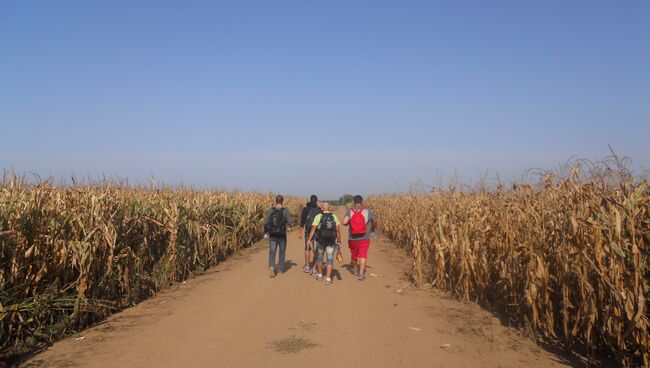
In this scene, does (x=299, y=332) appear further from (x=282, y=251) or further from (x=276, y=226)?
(x=282, y=251)

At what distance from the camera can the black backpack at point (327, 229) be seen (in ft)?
32.9

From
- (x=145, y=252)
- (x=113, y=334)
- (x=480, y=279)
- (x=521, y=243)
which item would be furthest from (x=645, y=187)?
(x=145, y=252)

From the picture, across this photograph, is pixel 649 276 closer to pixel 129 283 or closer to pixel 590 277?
pixel 590 277

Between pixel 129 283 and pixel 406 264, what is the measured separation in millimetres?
8098

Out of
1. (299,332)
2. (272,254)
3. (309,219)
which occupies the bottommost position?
(299,332)

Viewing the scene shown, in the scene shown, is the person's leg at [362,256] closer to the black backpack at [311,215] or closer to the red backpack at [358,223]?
the red backpack at [358,223]

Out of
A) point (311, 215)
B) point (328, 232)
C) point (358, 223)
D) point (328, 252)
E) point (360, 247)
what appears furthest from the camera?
point (311, 215)

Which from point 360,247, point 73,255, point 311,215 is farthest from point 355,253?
point 73,255

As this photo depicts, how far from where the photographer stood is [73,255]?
623 centimetres

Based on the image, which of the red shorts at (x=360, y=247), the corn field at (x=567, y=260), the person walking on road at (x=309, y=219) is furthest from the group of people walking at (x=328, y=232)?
the corn field at (x=567, y=260)

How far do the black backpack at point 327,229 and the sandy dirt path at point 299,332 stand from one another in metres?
1.06

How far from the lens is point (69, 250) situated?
626 centimetres

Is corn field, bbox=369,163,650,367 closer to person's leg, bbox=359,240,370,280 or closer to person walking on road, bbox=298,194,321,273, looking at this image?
person's leg, bbox=359,240,370,280

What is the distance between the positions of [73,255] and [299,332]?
3399 millimetres
